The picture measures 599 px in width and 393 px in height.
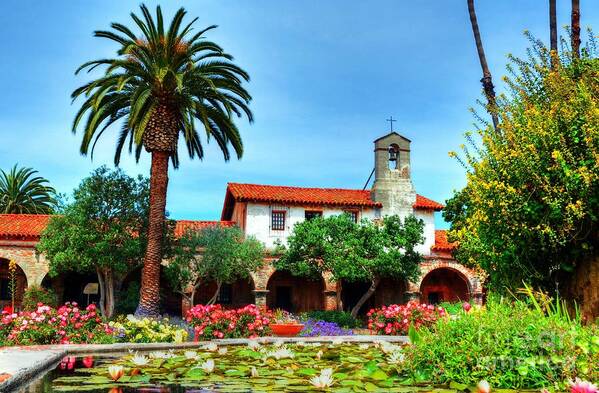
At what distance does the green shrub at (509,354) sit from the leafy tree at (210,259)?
18630mm

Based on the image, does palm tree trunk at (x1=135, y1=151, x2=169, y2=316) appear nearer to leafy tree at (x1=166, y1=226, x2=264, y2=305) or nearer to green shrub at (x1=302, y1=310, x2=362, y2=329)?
leafy tree at (x1=166, y1=226, x2=264, y2=305)

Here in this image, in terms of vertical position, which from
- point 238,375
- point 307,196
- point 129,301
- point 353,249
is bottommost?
point 129,301

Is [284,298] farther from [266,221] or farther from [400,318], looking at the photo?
[400,318]

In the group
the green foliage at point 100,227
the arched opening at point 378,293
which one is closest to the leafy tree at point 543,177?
the green foliage at point 100,227

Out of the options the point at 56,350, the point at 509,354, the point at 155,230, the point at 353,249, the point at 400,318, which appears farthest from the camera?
the point at 353,249

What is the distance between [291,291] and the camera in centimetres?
3139

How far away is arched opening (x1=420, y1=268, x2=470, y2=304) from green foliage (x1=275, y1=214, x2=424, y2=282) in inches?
289

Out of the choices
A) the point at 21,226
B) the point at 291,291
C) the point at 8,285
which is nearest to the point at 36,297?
the point at 8,285

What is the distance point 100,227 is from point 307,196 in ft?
41.1

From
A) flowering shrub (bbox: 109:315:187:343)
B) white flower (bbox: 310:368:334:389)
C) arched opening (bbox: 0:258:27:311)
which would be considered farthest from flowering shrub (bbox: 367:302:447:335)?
arched opening (bbox: 0:258:27:311)

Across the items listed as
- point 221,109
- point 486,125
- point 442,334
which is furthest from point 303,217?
point 442,334

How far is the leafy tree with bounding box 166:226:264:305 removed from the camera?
2355 cm

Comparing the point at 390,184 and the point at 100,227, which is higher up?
the point at 390,184

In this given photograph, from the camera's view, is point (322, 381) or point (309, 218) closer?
point (322, 381)
